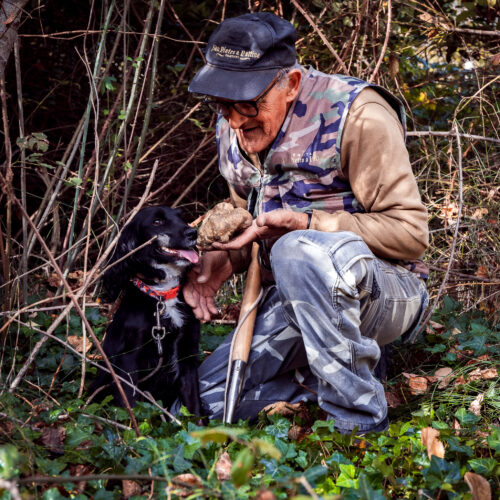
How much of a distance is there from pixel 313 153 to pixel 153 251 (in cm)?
90

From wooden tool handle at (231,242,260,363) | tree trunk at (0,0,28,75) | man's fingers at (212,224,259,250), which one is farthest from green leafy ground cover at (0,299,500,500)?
tree trunk at (0,0,28,75)

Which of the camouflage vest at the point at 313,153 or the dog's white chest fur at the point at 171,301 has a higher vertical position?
the camouflage vest at the point at 313,153

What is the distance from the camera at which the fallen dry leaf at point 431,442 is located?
6.93 feet

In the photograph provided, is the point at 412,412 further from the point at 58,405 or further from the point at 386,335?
the point at 58,405

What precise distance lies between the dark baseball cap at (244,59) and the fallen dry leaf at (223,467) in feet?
4.33

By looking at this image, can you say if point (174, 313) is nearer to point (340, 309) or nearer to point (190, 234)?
point (190, 234)

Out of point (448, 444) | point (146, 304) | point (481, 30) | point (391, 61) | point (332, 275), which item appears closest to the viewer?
point (448, 444)

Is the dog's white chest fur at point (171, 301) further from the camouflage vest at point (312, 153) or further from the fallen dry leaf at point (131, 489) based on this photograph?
the fallen dry leaf at point (131, 489)

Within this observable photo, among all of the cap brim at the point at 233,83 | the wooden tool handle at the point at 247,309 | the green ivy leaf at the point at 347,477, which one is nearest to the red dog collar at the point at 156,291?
the wooden tool handle at the point at 247,309

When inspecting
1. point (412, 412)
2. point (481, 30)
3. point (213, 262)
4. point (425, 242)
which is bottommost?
point (412, 412)

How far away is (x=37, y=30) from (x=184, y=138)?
1469 millimetres

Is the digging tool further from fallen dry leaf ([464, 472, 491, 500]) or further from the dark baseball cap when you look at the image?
fallen dry leaf ([464, 472, 491, 500])

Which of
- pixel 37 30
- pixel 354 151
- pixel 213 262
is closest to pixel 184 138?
pixel 37 30

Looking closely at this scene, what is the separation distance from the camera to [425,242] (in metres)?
2.70
